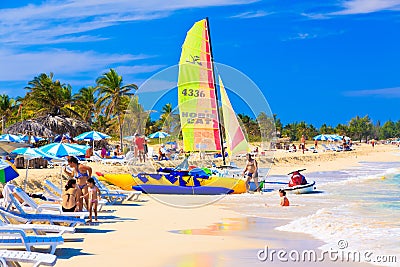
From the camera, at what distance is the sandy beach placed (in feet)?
27.3

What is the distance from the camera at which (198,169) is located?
1859 centimetres

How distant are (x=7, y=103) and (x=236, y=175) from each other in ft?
150

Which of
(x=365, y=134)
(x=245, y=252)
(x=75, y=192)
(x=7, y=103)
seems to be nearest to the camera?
(x=245, y=252)

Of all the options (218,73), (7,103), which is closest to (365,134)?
(7,103)

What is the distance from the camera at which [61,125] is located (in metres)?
40.8

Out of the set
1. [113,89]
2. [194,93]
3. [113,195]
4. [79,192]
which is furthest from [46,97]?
[79,192]

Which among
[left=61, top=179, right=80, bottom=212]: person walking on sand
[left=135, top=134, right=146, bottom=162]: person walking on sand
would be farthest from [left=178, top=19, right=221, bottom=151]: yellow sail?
[left=61, top=179, right=80, bottom=212]: person walking on sand

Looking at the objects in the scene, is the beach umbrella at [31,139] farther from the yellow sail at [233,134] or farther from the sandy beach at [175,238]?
the sandy beach at [175,238]

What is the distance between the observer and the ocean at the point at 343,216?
9.58m

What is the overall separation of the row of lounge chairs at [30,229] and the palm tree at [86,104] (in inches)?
1696

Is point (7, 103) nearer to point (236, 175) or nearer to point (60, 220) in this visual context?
point (236, 175)

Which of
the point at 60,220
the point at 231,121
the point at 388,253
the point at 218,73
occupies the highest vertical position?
the point at 218,73

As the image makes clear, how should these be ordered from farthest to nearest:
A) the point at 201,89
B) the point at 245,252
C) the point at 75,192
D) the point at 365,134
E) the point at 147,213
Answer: the point at 365,134
the point at 201,89
the point at 147,213
the point at 75,192
the point at 245,252

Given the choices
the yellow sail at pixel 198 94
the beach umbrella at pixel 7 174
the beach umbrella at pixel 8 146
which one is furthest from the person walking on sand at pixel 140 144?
the beach umbrella at pixel 7 174
